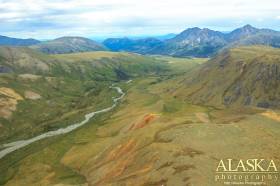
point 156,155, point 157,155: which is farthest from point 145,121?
point 157,155

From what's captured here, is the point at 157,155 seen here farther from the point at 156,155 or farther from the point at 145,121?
the point at 145,121

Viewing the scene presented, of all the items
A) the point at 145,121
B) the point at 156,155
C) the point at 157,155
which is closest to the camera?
the point at 157,155

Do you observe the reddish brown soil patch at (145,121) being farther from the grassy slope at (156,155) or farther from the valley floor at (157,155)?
the valley floor at (157,155)

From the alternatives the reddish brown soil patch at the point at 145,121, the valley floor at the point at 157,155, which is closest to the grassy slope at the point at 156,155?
the valley floor at the point at 157,155

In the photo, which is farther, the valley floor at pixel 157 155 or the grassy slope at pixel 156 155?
the grassy slope at pixel 156 155

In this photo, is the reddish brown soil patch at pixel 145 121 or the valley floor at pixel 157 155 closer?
the valley floor at pixel 157 155

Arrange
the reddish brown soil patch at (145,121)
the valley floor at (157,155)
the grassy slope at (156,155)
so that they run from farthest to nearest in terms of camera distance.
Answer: the reddish brown soil patch at (145,121) < the grassy slope at (156,155) < the valley floor at (157,155)

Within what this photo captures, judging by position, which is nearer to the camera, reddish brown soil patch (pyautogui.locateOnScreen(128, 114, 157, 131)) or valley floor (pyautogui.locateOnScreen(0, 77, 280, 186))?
valley floor (pyautogui.locateOnScreen(0, 77, 280, 186))

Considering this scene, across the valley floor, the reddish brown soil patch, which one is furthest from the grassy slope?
the reddish brown soil patch

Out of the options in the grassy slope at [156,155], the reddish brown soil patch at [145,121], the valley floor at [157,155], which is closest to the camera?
the valley floor at [157,155]

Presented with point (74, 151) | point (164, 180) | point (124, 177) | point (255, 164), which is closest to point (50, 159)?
point (74, 151)

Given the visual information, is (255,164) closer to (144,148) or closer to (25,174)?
(144,148)

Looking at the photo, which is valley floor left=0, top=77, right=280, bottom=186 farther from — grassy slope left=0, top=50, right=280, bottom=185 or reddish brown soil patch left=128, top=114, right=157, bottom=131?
reddish brown soil patch left=128, top=114, right=157, bottom=131
